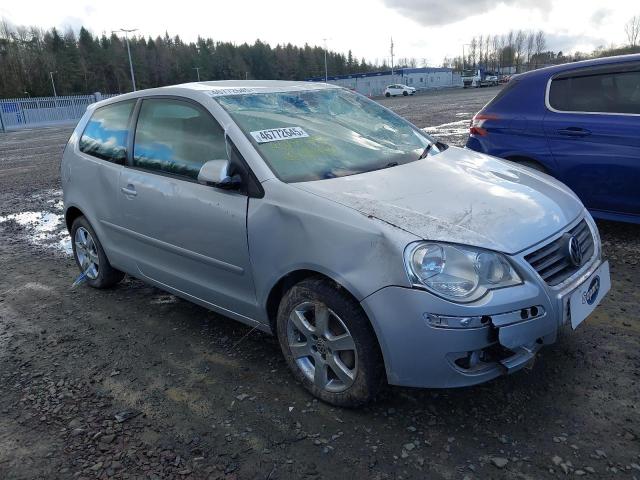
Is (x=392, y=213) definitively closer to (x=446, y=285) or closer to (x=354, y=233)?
(x=354, y=233)

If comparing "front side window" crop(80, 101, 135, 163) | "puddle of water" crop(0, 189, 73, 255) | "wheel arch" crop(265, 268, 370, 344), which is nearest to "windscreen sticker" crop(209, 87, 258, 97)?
"front side window" crop(80, 101, 135, 163)

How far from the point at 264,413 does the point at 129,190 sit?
1988 millimetres

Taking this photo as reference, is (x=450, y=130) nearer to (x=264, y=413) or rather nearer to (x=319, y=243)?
(x=319, y=243)

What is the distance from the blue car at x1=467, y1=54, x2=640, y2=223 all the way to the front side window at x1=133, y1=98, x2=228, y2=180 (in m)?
3.42

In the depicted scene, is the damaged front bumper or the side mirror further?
the side mirror

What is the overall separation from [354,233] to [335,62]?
447 feet

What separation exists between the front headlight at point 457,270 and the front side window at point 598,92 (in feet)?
10.8

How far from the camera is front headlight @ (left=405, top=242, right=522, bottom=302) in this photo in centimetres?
236

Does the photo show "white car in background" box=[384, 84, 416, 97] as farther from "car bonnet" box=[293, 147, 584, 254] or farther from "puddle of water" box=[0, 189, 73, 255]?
"car bonnet" box=[293, 147, 584, 254]

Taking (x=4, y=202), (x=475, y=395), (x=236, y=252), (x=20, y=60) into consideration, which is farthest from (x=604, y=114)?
(x=20, y=60)

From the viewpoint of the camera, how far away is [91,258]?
4766mm

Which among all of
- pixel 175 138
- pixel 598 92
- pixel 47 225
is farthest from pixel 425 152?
pixel 47 225

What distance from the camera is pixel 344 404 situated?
2.76 m

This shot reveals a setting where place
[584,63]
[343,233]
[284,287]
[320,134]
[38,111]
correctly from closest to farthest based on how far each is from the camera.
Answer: [343,233]
[284,287]
[320,134]
[584,63]
[38,111]
